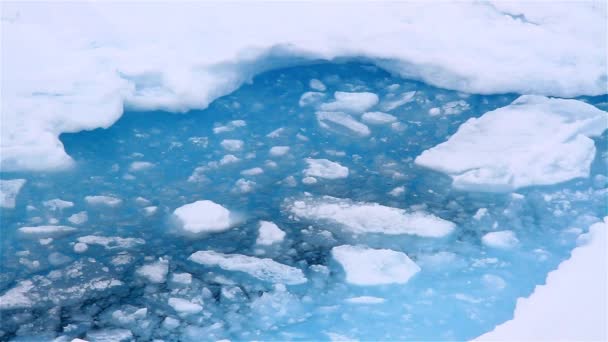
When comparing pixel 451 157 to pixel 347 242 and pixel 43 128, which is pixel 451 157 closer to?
pixel 347 242

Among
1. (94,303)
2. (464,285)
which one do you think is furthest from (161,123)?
(464,285)

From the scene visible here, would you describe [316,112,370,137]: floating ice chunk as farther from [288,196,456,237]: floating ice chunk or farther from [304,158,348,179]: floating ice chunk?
[288,196,456,237]: floating ice chunk

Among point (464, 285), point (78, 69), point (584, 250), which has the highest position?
point (78, 69)

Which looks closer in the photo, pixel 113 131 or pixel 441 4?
pixel 113 131

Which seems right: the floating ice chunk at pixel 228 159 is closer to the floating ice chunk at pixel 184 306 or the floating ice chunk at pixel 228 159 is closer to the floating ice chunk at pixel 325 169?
the floating ice chunk at pixel 325 169

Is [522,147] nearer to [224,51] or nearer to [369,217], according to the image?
[369,217]

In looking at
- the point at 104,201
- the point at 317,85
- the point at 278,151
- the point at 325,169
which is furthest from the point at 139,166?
the point at 317,85
